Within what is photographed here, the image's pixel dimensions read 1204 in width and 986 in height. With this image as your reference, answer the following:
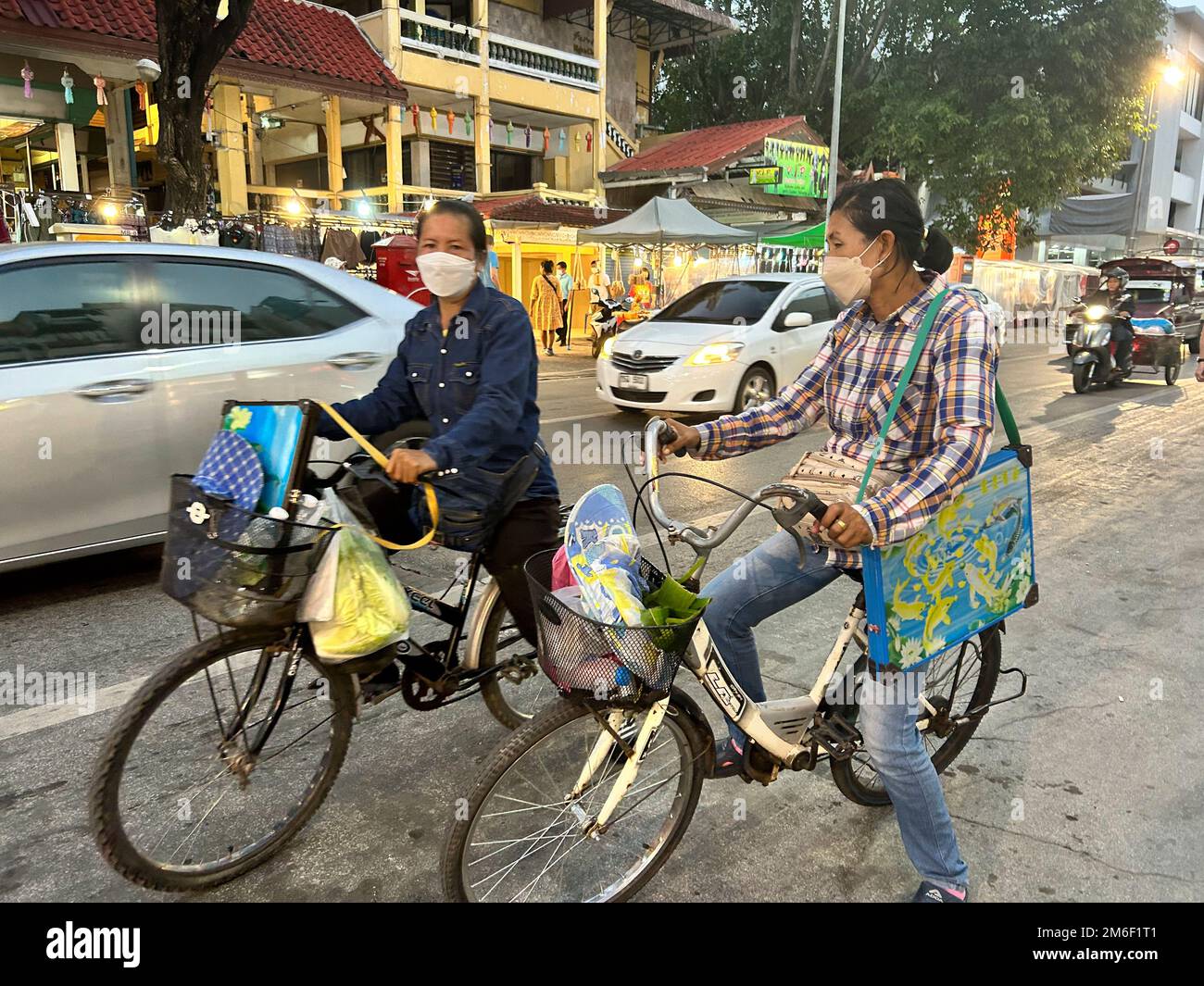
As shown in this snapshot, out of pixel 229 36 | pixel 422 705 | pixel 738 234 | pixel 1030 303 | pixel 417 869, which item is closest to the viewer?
pixel 417 869

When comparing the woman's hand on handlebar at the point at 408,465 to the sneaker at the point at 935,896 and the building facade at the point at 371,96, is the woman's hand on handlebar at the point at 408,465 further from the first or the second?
the building facade at the point at 371,96

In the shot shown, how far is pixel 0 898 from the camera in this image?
7.71 ft

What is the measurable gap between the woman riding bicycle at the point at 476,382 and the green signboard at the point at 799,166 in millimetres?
20484

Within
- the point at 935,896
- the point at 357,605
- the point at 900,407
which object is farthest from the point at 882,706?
the point at 357,605

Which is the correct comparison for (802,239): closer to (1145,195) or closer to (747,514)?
(747,514)

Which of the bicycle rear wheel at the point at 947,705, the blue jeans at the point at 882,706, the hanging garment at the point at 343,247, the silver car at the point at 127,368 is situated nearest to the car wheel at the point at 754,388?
the silver car at the point at 127,368

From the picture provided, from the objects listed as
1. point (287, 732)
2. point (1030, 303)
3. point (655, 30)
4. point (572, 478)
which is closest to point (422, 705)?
point (287, 732)

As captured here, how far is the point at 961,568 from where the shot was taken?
2.38m

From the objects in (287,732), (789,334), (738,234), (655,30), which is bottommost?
(287,732)

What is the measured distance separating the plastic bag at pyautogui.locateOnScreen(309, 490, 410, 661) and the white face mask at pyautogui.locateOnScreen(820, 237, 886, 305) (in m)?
1.38

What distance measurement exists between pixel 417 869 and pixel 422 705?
19.9 inches

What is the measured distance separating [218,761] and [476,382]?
1327 millimetres
